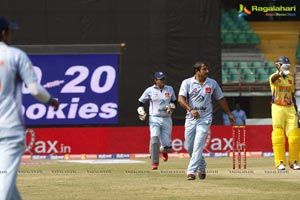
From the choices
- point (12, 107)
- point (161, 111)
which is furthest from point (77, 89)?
point (12, 107)

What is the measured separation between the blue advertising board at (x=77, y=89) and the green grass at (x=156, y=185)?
375 inches

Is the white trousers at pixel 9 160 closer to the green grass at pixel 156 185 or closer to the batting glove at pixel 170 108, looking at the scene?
the green grass at pixel 156 185

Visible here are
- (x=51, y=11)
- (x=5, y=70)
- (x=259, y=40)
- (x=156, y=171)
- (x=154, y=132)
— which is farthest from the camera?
(x=259, y=40)

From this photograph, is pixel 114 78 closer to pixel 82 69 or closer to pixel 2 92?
pixel 82 69

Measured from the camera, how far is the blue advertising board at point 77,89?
2847 centimetres

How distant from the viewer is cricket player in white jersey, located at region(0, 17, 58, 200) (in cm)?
798

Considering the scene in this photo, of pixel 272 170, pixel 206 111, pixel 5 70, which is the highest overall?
pixel 5 70

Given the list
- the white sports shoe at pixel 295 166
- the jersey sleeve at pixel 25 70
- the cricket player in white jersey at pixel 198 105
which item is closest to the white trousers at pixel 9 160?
the jersey sleeve at pixel 25 70

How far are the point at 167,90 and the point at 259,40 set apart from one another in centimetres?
2210

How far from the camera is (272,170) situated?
748 inches

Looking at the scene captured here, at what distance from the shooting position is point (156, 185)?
14.6m

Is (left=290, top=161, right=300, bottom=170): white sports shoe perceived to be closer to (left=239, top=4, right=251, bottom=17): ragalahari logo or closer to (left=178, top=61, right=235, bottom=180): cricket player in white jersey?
(left=178, top=61, right=235, bottom=180): cricket player in white jersey

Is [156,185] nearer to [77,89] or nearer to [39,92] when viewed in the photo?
[39,92]

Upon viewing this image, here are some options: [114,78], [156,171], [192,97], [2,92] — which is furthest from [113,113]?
[2,92]
